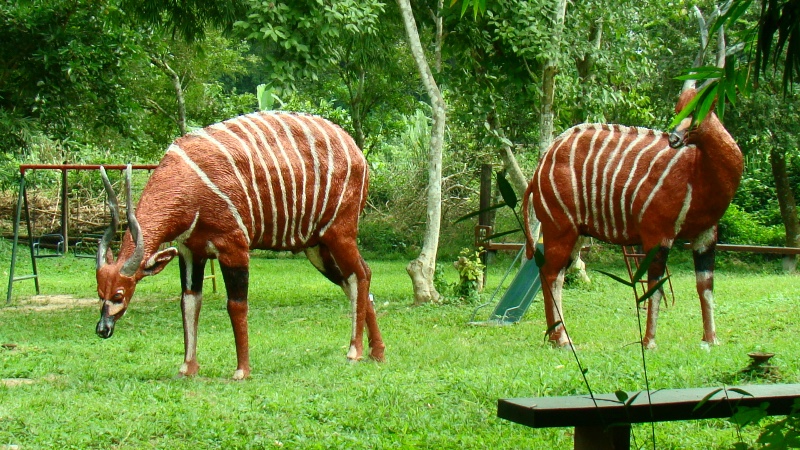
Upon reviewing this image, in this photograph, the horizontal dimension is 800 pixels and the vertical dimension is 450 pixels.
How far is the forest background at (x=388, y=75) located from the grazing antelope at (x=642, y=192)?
125 cm

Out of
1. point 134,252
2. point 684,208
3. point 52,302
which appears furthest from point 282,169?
point 52,302

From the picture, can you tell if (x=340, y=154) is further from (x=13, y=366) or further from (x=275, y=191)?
(x=13, y=366)

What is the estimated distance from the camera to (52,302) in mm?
13430

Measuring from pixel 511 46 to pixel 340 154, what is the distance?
5.61m

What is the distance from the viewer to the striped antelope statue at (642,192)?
26.3ft

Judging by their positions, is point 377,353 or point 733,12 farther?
point 377,353

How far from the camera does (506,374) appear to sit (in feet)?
21.9

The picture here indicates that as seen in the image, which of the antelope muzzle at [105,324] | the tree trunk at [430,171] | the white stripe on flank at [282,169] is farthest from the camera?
the tree trunk at [430,171]

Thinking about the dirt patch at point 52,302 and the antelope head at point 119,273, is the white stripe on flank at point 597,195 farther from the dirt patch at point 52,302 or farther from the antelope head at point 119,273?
the dirt patch at point 52,302

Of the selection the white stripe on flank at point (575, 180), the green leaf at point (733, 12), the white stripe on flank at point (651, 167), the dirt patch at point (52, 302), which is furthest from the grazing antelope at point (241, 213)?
the dirt patch at point (52, 302)

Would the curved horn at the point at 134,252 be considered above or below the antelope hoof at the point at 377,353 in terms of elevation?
above

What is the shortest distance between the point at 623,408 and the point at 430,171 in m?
8.97

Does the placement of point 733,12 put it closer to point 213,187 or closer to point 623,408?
point 623,408

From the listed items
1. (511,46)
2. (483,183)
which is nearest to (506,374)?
(511,46)
